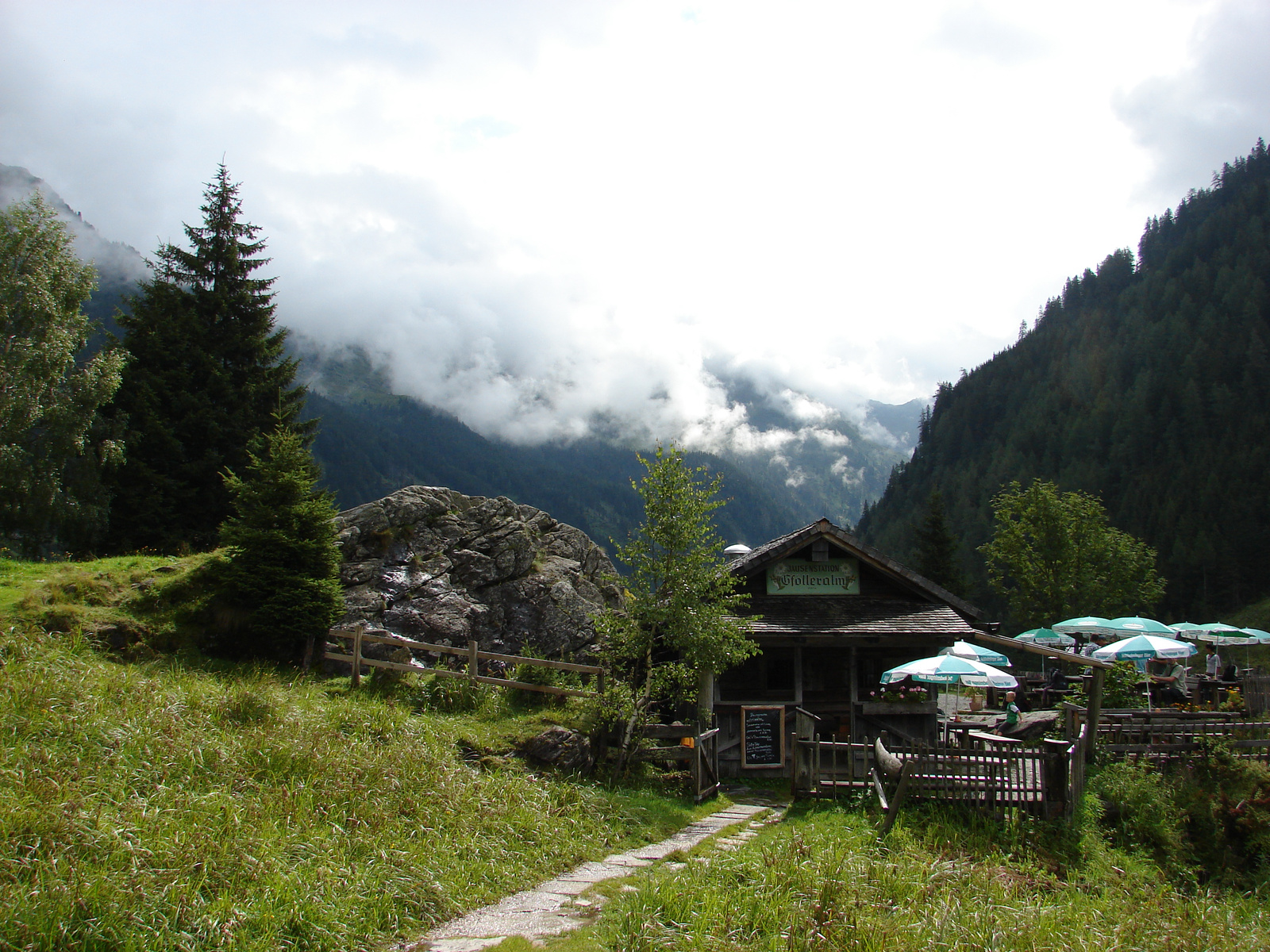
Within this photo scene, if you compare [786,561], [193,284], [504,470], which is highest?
[504,470]

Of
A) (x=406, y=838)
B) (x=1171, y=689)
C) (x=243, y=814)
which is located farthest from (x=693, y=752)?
(x=1171, y=689)

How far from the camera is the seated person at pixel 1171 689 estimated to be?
2494 cm

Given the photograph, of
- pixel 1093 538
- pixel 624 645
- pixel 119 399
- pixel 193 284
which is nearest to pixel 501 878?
pixel 624 645

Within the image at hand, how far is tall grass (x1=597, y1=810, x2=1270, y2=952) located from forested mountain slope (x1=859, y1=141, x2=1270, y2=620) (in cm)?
7965

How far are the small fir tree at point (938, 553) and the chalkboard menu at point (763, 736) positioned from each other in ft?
116

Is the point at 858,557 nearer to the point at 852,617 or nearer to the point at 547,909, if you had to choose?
the point at 852,617

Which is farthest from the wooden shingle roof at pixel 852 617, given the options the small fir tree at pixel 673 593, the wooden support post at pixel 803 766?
the wooden support post at pixel 803 766

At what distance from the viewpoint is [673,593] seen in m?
16.2

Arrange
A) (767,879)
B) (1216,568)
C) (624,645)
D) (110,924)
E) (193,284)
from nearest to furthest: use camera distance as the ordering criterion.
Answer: (110,924)
(767,879)
(624,645)
(193,284)
(1216,568)

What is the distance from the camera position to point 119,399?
24734mm

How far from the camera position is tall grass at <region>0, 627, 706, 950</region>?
6535mm

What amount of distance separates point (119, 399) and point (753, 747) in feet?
73.9

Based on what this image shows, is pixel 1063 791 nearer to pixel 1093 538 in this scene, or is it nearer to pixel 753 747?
pixel 753 747

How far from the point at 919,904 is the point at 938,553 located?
4627cm
